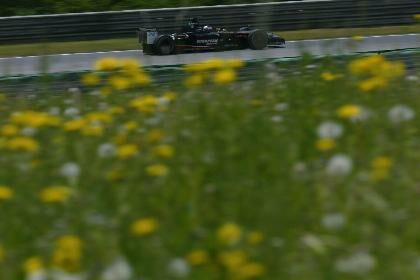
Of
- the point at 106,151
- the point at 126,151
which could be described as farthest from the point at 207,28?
the point at 126,151

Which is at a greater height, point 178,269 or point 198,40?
point 178,269

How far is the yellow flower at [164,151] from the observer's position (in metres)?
3.43

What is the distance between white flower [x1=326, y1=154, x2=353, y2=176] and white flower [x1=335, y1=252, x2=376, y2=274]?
60 centimetres

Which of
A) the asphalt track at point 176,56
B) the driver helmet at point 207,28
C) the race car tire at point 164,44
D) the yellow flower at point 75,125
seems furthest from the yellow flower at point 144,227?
the driver helmet at point 207,28

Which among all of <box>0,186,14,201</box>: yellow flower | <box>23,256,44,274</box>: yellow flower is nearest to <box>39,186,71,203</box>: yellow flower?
<box>0,186,14,201</box>: yellow flower

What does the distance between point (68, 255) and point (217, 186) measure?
77 cm

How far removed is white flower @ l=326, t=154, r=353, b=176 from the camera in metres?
3.09

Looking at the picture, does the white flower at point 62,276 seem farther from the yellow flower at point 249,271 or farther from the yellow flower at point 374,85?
the yellow flower at point 374,85

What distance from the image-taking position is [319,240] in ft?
8.96

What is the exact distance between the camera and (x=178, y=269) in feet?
8.51

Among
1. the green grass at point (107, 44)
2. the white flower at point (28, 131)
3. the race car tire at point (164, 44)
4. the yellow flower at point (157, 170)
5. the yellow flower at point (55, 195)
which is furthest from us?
the green grass at point (107, 44)

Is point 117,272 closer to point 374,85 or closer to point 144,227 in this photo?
point 144,227

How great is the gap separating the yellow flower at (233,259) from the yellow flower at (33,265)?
1.89ft

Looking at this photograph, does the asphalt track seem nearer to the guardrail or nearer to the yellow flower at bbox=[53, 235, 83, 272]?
the guardrail
